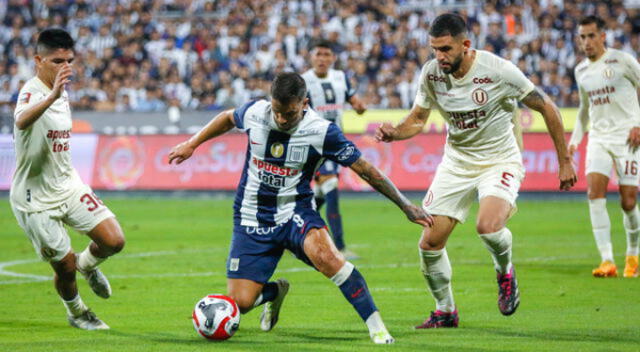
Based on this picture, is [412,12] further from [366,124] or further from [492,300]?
[492,300]

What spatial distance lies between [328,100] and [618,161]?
4084 mm

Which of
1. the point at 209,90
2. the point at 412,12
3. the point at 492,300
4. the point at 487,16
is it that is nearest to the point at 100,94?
the point at 209,90

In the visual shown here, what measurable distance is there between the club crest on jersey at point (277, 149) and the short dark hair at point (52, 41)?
192cm

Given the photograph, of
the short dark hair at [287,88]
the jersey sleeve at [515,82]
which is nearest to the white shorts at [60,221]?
the short dark hair at [287,88]

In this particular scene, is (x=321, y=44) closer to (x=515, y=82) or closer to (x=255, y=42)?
(x=515, y=82)

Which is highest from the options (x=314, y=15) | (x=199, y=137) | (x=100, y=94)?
(x=199, y=137)

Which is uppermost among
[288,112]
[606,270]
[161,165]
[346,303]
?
[288,112]

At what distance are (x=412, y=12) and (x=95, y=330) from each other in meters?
21.9

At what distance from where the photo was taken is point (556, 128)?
25.9ft

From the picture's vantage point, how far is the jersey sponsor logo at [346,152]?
23.4 ft

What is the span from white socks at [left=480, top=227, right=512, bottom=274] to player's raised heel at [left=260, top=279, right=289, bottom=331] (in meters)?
1.60

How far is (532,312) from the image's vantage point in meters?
8.63

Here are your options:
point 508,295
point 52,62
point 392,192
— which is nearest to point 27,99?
point 52,62

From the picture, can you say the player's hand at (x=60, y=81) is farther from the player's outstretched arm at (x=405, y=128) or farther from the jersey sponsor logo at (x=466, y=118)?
the jersey sponsor logo at (x=466, y=118)
